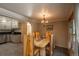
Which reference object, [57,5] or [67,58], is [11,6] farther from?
[67,58]

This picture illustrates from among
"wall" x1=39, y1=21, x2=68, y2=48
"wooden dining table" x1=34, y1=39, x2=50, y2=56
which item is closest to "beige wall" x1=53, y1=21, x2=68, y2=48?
"wall" x1=39, y1=21, x2=68, y2=48

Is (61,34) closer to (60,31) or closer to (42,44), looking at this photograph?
(60,31)

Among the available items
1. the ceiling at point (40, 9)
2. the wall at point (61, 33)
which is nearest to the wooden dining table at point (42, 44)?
the wall at point (61, 33)

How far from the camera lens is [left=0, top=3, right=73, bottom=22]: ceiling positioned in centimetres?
162

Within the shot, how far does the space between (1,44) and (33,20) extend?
541 mm

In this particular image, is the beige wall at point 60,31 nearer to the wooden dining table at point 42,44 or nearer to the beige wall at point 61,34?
the beige wall at point 61,34

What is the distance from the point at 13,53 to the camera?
1.65 meters

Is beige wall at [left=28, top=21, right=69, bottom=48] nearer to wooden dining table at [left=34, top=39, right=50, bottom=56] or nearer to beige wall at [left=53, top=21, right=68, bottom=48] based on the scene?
beige wall at [left=53, top=21, right=68, bottom=48]

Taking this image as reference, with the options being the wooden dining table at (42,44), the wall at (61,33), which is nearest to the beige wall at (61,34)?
the wall at (61,33)

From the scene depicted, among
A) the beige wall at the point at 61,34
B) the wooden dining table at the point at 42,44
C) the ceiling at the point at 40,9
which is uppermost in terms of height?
the ceiling at the point at 40,9

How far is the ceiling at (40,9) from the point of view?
63.7 inches

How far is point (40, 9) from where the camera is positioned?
1.64m

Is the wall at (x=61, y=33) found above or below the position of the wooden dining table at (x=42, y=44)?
above

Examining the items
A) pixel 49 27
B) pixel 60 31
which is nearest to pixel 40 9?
pixel 49 27
